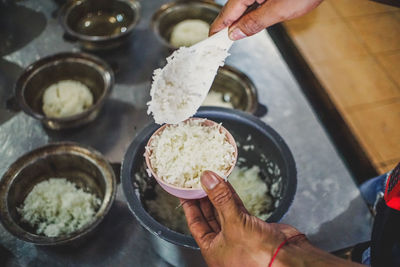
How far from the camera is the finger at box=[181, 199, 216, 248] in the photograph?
4.73 ft

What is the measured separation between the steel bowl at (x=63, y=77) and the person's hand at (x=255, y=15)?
102 centimetres

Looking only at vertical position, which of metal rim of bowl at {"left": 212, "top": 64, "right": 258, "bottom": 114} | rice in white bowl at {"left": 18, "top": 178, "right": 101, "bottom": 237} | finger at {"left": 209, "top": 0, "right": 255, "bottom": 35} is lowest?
rice in white bowl at {"left": 18, "top": 178, "right": 101, "bottom": 237}

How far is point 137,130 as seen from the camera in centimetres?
257

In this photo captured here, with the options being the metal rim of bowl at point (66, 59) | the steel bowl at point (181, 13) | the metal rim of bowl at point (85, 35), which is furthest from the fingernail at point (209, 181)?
the steel bowl at point (181, 13)

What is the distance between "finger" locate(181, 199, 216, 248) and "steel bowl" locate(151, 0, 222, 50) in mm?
1809

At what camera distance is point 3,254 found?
1.97 meters

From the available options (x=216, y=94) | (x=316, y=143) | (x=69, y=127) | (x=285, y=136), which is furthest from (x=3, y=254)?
(x=316, y=143)

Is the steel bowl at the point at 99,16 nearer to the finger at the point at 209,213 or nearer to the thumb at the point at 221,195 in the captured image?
the finger at the point at 209,213

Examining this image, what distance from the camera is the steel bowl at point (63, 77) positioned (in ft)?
7.96

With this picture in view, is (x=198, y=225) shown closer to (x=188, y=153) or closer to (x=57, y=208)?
(x=188, y=153)

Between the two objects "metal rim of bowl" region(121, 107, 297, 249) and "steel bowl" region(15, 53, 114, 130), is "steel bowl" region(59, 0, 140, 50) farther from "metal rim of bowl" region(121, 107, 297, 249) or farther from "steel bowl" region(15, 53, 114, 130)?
"metal rim of bowl" region(121, 107, 297, 249)

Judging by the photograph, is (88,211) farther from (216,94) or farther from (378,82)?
(378,82)

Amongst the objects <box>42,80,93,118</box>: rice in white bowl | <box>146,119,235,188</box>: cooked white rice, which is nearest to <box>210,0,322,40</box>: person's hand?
<box>146,119,235,188</box>: cooked white rice

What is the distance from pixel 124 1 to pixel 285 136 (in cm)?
189
